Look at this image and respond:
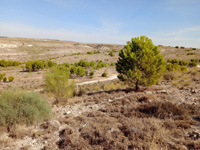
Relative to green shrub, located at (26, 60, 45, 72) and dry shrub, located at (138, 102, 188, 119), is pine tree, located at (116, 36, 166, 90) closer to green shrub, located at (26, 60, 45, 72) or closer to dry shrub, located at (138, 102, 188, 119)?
dry shrub, located at (138, 102, 188, 119)

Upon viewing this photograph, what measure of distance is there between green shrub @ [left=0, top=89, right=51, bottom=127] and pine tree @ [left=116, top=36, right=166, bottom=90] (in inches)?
283

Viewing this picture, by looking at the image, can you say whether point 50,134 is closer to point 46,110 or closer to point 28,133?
point 28,133

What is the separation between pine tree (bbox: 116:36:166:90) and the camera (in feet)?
34.9

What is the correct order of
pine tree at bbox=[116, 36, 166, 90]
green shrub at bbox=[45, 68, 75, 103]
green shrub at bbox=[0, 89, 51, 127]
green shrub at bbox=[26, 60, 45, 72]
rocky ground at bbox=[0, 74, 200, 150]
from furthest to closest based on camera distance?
1. green shrub at bbox=[26, 60, 45, 72]
2. pine tree at bbox=[116, 36, 166, 90]
3. green shrub at bbox=[45, 68, 75, 103]
4. green shrub at bbox=[0, 89, 51, 127]
5. rocky ground at bbox=[0, 74, 200, 150]

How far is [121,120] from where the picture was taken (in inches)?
213

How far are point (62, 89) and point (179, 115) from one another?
8.20m

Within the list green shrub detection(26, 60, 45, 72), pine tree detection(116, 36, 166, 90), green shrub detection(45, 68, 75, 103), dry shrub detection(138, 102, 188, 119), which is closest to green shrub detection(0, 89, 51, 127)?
green shrub detection(45, 68, 75, 103)

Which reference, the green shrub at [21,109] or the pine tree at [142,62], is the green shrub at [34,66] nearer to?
the pine tree at [142,62]

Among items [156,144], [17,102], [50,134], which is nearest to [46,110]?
[17,102]

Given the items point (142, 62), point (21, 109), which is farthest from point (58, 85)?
point (142, 62)

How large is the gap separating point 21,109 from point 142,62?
29.6 feet

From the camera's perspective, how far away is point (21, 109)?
5.89 m

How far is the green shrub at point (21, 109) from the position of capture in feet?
18.3

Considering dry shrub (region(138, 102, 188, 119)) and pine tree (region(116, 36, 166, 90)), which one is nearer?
dry shrub (region(138, 102, 188, 119))
